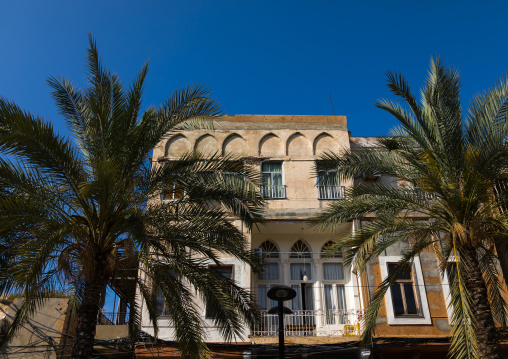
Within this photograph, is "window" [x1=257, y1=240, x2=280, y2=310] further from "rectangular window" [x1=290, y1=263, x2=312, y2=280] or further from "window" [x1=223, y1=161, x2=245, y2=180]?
"window" [x1=223, y1=161, x2=245, y2=180]

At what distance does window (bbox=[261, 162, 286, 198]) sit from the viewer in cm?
1656

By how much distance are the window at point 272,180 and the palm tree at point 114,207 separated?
5277mm

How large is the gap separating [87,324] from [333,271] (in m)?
8.90

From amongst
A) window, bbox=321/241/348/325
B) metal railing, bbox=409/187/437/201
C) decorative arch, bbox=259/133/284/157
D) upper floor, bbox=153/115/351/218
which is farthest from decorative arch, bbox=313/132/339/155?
metal railing, bbox=409/187/437/201

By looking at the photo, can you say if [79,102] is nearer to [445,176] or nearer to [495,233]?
[445,176]

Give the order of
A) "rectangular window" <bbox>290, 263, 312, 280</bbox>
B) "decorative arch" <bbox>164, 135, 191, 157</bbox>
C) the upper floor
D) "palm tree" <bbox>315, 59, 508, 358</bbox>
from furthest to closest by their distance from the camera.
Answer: "decorative arch" <bbox>164, 135, 191, 157</bbox>
the upper floor
"rectangular window" <bbox>290, 263, 312, 280</bbox>
"palm tree" <bbox>315, 59, 508, 358</bbox>

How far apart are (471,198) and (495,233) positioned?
94 centimetres

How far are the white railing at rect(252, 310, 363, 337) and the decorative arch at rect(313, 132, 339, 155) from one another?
558cm

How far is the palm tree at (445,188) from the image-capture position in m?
10.3

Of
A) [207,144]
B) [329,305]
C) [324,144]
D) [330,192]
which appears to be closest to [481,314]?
[329,305]

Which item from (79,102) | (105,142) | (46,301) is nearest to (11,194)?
(105,142)

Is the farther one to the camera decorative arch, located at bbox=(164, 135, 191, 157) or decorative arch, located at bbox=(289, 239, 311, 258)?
decorative arch, located at bbox=(164, 135, 191, 157)

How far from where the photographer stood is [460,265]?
10.4 meters

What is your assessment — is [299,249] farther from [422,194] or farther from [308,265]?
[422,194]
